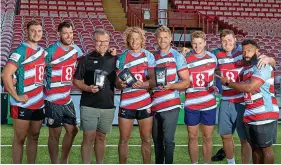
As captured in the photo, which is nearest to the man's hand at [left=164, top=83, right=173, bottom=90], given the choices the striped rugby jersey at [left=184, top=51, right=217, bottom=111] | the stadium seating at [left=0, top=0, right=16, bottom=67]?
the striped rugby jersey at [left=184, top=51, right=217, bottom=111]

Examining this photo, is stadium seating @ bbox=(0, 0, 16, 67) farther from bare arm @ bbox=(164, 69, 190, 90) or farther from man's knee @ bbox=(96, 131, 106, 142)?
bare arm @ bbox=(164, 69, 190, 90)

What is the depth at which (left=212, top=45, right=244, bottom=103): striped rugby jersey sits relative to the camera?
687 cm

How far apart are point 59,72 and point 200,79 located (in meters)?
1.64

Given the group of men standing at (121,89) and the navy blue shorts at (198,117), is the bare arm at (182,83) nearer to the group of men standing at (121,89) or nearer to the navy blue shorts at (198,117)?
the group of men standing at (121,89)

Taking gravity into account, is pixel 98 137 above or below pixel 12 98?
below

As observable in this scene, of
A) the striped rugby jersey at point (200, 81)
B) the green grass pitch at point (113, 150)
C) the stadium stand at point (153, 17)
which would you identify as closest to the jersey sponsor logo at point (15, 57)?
the green grass pitch at point (113, 150)

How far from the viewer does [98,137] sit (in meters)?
6.53

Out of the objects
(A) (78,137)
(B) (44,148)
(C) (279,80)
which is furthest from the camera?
(C) (279,80)

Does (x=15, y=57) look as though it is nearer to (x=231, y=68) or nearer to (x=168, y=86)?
(x=168, y=86)

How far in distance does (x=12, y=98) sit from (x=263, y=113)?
2611mm

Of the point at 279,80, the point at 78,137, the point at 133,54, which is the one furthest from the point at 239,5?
the point at 133,54

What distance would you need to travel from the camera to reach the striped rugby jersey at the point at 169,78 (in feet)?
21.2

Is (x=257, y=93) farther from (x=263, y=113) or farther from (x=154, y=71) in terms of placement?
(x=154, y=71)

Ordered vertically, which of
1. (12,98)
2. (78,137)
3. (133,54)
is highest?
(133,54)
